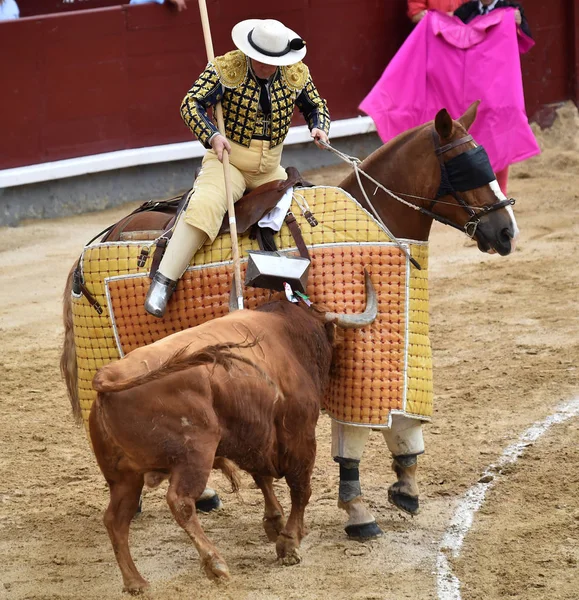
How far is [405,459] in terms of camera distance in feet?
15.0

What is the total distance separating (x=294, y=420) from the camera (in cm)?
397

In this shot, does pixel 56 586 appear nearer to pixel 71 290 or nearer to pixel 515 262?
pixel 71 290

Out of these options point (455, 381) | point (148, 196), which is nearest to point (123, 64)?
point (148, 196)

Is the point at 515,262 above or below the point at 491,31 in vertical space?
below

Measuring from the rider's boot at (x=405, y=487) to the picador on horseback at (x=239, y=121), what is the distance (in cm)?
111

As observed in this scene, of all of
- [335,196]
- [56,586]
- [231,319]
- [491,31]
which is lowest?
[56,586]

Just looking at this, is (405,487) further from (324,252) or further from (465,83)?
(465,83)

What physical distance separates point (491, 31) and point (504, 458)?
4.85 m

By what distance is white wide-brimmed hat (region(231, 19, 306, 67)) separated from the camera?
437 centimetres

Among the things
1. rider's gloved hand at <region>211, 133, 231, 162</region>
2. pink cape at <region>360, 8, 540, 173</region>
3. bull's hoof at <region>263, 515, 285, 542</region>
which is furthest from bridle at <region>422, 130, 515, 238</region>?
pink cape at <region>360, 8, 540, 173</region>

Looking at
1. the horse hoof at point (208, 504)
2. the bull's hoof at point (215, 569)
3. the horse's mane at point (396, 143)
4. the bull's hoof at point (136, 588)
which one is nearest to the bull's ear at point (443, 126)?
the horse's mane at point (396, 143)

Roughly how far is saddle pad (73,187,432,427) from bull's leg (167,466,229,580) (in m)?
1.09

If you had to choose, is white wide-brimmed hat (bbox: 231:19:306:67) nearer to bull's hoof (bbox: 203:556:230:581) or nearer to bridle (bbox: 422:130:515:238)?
bridle (bbox: 422:130:515:238)

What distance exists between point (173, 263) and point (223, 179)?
0.40 meters
